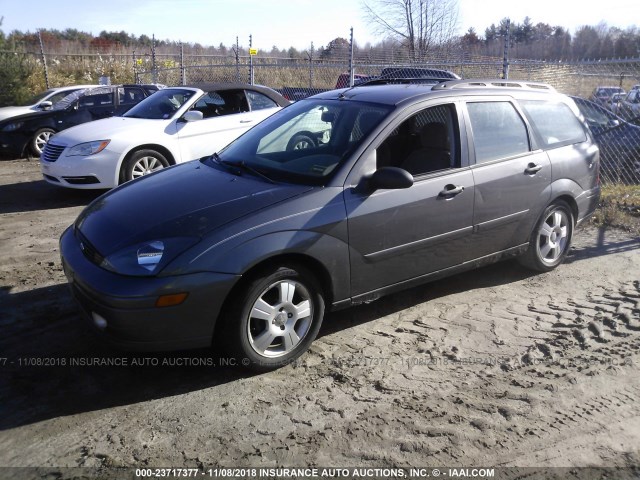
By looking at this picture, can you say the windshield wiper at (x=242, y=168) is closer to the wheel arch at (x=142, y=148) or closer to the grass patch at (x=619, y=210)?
the wheel arch at (x=142, y=148)

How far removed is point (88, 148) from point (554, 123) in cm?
594

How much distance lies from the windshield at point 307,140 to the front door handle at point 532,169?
145 cm

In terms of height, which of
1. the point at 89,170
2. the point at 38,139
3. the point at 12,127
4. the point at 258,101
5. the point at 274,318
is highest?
the point at 258,101

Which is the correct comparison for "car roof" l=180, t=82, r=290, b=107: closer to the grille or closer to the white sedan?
the white sedan

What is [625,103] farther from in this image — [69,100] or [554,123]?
[69,100]

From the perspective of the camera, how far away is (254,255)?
343 centimetres

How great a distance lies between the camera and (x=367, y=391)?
3.50m

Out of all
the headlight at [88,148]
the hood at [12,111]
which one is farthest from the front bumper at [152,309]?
the hood at [12,111]

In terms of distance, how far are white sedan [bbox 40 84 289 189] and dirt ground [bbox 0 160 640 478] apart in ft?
10.1

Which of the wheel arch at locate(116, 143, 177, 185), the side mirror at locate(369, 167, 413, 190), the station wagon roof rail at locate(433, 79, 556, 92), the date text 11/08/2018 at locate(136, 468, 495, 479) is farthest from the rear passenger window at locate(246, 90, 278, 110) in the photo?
the date text 11/08/2018 at locate(136, 468, 495, 479)

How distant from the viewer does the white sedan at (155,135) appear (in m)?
7.82

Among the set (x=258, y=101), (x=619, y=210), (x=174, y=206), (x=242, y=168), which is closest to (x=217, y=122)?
(x=258, y=101)

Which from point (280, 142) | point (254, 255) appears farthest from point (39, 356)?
point (280, 142)

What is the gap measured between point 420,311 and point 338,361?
1068 millimetres
